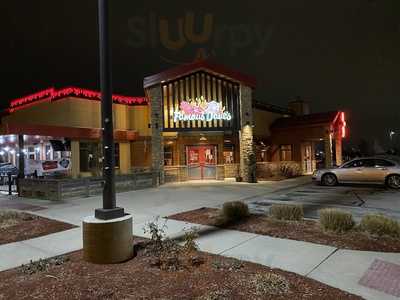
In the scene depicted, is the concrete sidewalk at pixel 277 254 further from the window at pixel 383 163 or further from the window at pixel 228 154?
the window at pixel 228 154

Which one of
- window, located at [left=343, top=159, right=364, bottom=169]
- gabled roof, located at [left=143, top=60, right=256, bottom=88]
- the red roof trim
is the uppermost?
gabled roof, located at [left=143, top=60, right=256, bottom=88]

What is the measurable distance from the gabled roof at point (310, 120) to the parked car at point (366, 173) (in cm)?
722

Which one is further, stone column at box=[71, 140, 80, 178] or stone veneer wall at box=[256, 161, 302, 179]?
stone veneer wall at box=[256, 161, 302, 179]

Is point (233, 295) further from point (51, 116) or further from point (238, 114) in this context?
point (51, 116)

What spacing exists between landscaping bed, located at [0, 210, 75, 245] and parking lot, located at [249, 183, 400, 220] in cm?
618

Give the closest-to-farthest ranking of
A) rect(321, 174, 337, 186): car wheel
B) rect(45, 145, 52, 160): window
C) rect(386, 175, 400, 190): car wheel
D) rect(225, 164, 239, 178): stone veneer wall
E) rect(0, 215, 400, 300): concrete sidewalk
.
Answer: rect(0, 215, 400, 300): concrete sidewalk, rect(386, 175, 400, 190): car wheel, rect(321, 174, 337, 186): car wheel, rect(225, 164, 239, 178): stone veneer wall, rect(45, 145, 52, 160): window

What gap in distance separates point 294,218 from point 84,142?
56.4 feet

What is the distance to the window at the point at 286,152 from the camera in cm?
2697

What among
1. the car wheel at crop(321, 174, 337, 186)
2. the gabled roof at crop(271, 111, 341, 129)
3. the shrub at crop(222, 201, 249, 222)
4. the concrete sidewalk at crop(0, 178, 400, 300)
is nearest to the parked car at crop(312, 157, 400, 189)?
the car wheel at crop(321, 174, 337, 186)

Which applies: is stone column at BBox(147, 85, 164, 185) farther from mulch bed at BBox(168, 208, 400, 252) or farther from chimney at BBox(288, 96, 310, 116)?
chimney at BBox(288, 96, 310, 116)

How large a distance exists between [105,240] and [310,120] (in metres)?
22.6

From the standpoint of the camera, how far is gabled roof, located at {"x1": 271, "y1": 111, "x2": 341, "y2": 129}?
80.1 feet

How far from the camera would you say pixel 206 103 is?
2016cm

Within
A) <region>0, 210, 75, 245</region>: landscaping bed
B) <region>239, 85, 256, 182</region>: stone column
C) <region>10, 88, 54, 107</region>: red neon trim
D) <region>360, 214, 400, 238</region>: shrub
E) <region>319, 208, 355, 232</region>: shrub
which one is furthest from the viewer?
<region>10, 88, 54, 107</region>: red neon trim
